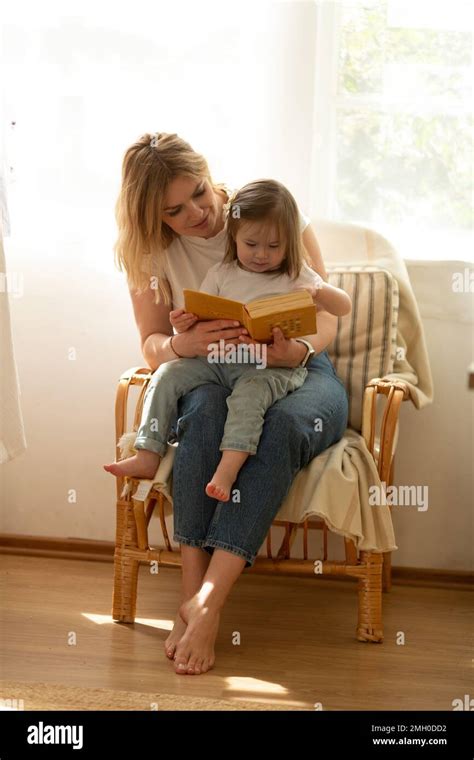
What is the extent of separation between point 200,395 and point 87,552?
946 millimetres

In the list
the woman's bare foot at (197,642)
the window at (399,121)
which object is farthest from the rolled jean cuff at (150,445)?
the window at (399,121)

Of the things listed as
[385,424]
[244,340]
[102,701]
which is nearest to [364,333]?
[385,424]

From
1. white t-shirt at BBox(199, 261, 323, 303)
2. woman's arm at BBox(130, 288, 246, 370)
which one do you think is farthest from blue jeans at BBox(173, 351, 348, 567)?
white t-shirt at BBox(199, 261, 323, 303)

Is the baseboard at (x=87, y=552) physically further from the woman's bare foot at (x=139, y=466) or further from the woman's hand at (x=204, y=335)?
the woman's hand at (x=204, y=335)

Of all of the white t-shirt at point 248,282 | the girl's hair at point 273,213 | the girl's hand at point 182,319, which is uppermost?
the girl's hair at point 273,213

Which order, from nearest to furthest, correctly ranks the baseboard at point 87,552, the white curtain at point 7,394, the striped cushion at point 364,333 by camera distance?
the white curtain at point 7,394
the striped cushion at point 364,333
the baseboard at point 87,552

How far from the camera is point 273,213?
2.19 m

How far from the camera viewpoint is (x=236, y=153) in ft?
9.17

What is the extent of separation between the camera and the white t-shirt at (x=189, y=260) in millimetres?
2422

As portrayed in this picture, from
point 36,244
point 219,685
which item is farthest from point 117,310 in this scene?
point 219,685

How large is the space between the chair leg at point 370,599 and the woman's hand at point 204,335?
57cm

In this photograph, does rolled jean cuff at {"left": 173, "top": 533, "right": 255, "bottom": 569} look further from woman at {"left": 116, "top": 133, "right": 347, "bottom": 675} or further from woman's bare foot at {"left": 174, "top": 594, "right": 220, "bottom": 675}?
woman's bare foot at {"left": 174, "top": 594, "right": 220, "bottom": 675}
